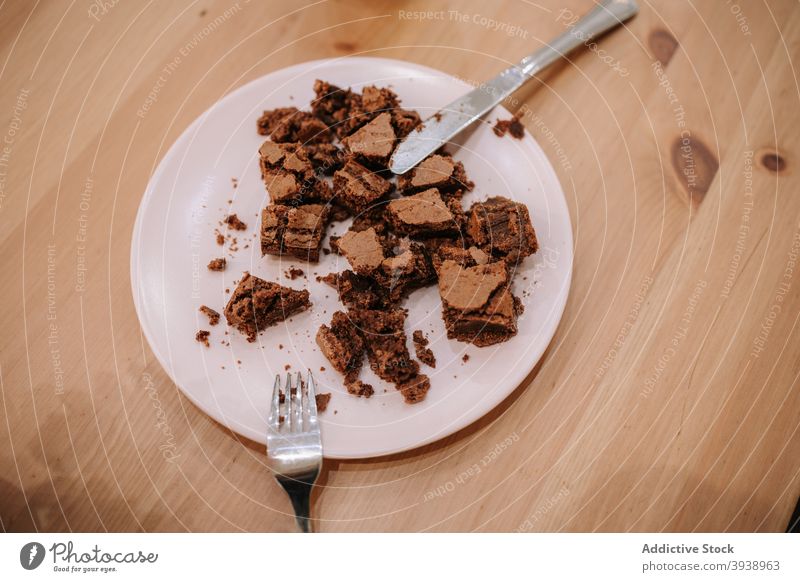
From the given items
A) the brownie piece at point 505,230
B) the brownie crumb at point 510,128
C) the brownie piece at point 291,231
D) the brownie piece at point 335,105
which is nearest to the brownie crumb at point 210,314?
the brownie piece at point 291,231

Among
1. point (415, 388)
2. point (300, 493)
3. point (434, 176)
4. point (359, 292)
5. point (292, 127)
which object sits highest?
point (292, 127)

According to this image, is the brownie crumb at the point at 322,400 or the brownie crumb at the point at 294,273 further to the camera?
the brownie crumb at the point at 294,273

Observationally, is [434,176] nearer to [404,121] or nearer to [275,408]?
[404,121]

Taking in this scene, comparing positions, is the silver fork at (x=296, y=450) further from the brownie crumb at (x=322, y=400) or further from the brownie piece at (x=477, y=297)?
the brownie piece at (x=477, y=297)

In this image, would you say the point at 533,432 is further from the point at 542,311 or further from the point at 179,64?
the point at 179,64

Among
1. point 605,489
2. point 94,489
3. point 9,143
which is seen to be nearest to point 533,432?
point 605,489
